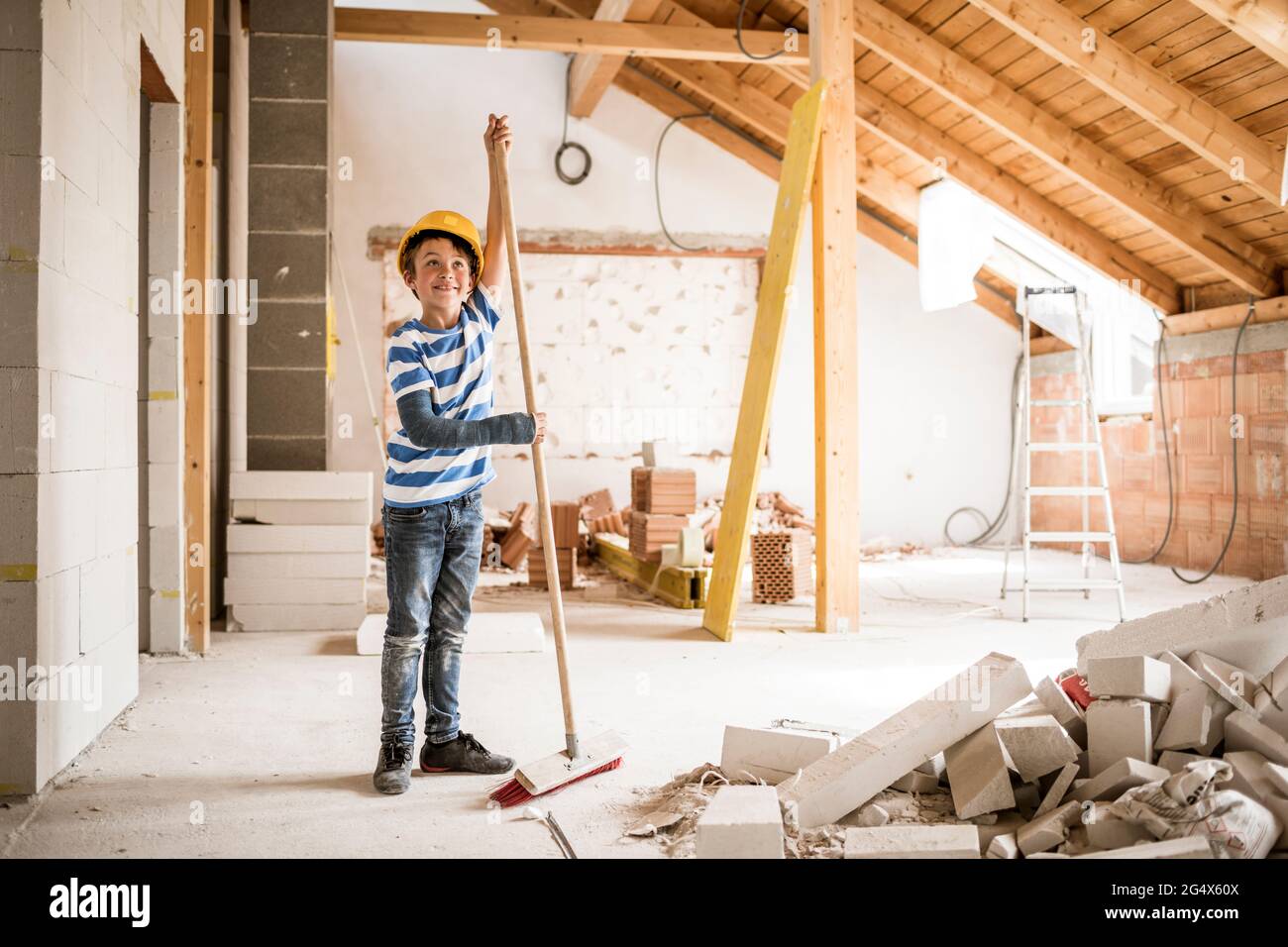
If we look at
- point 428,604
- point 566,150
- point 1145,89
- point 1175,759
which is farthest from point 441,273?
point 566,150

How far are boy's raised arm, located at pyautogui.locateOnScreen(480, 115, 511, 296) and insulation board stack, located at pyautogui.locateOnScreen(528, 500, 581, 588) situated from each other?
11.6 ft

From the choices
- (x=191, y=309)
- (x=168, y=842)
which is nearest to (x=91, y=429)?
(x=168, y=842)

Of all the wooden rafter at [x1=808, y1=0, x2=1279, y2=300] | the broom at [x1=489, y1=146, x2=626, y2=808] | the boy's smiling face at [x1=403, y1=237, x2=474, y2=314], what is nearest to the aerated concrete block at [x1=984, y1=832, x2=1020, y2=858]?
the broom at [x1=489, y1=146, x2=626, y2=808]

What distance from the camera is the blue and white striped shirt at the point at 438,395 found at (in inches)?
99.7

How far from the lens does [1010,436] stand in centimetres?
923

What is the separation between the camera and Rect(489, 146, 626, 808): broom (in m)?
2.47

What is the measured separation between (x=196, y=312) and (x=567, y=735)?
2.77 meters

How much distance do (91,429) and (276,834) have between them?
52.1 inches

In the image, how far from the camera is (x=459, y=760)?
2.71m

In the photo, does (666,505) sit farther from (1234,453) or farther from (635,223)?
(1234,453)

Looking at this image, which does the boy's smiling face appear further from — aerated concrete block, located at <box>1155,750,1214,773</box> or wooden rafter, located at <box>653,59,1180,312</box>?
wooden rafter, located at <box>653,59,1180,312</box>

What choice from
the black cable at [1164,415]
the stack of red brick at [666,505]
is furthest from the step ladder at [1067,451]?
the stack of red brick at [666,505]

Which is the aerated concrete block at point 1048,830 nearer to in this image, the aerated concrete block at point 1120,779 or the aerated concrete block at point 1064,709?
the aerated concrete block at point 1120,779

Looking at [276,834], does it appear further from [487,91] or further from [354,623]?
[487,91]
